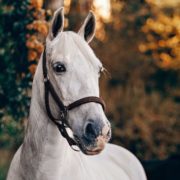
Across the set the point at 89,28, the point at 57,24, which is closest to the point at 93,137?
the point at 57,24

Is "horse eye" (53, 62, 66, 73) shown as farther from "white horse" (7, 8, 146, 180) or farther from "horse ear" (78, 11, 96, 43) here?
"horse ear" (78, 11, 96, 43)

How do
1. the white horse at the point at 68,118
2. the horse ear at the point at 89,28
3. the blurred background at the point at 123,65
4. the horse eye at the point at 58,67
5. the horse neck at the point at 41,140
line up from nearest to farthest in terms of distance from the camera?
the white horse at the point at 68,118, the horse eye at the point at 58,67, the horse neck at the point at 41,140, the horse ear at the point at 89,28, the blurred background at the point at 123,65

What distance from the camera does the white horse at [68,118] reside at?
3.82 metres

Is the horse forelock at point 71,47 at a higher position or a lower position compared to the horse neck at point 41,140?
higher

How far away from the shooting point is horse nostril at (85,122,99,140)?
3709 mm

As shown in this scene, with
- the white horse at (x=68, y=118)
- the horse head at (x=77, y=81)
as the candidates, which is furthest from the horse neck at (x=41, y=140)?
the horse head at (x=77, y=81)

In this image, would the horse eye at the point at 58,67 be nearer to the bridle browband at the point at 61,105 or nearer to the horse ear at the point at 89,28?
the bridle browband at the point at 61,105

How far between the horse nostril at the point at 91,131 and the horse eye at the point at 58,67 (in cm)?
48

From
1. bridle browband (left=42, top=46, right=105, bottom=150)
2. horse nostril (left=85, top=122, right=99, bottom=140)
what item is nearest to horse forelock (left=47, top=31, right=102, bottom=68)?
bridle browband (left=42, top=46, right=105, bottom=150)

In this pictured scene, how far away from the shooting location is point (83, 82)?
390 centimetres

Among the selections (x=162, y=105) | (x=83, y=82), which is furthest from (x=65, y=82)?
(x=162, y=105)

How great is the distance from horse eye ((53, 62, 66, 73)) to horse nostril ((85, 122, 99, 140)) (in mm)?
480

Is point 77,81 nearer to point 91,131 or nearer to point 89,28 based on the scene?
point 91,131

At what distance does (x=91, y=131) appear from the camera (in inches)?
147
